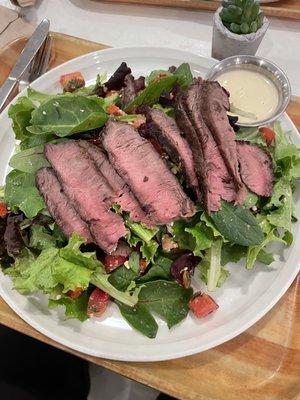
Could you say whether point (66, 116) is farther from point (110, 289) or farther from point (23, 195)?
point (110, 289)

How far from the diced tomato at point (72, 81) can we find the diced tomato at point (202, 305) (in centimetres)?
121

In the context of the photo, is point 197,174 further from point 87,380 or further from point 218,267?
point 87,380

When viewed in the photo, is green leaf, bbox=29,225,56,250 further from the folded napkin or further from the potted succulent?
the potted succulent

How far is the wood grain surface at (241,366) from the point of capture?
177cm

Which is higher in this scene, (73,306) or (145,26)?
(145,26)

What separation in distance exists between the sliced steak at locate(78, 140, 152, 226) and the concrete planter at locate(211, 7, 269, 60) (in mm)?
989

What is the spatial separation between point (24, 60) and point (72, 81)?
0.33 meters

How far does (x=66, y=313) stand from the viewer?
185 centimetres

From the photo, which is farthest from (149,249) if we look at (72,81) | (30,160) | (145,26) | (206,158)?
(145,26)

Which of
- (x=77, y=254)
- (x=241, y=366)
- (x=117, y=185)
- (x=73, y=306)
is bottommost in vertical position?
(x=241, y=366)

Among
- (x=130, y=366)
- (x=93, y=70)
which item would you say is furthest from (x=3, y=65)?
(x=130, y=366)

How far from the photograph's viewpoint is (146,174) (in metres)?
1.93

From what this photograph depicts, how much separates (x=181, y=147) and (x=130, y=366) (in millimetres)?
895

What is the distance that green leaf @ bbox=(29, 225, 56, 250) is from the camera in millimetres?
1965
